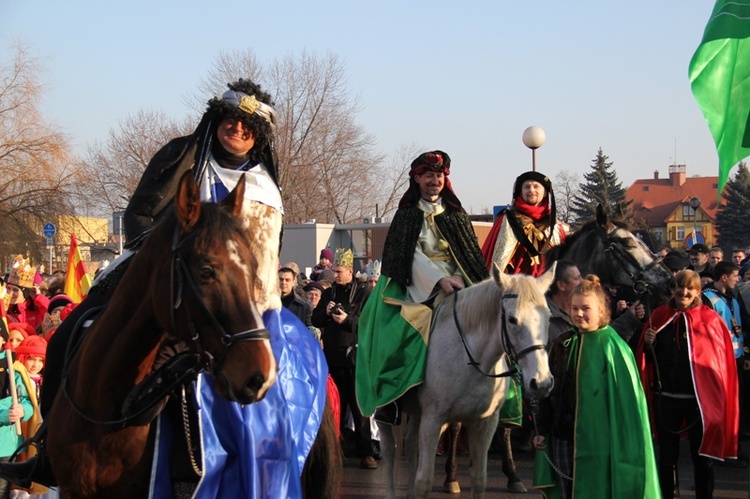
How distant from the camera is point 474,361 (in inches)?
269

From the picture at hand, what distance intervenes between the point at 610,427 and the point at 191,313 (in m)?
3.76

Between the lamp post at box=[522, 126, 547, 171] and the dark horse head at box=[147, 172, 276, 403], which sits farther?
the lamp post at box=[522, 126, 547, 171]

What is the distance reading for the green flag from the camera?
5.16 m

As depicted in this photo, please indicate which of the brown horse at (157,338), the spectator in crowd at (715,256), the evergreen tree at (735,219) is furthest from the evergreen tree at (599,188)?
the brown horse at (157,338)

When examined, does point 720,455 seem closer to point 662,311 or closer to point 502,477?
point 662,311

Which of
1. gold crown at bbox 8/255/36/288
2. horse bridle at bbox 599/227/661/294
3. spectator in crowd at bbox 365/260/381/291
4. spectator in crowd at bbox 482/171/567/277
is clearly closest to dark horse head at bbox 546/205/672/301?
horse bridle at bbox 599/227/661/294

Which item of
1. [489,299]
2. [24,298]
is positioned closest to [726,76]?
[489,299]

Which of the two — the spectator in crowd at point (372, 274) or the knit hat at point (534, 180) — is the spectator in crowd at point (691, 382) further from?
the spectator in crowd at point (372, 274)

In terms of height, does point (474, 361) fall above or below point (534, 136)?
below

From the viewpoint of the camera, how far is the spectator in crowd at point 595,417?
610 centimetres

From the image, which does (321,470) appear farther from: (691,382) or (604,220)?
(604,220)

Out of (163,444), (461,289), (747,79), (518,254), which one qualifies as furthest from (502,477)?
(163,444)

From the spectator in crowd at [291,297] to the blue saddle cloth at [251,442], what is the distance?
6.00 meters

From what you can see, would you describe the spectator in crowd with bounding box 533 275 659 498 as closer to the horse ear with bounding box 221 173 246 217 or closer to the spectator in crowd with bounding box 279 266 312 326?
the horse ear with bounding box 221 173 246 217
